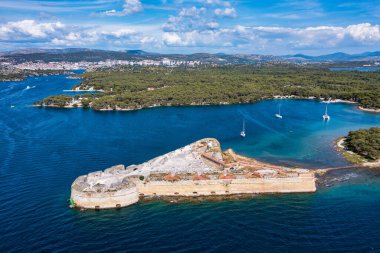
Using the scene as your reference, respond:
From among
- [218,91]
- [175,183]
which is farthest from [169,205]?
[218,91]

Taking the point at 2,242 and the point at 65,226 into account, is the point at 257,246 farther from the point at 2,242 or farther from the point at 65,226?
the point at 2,242

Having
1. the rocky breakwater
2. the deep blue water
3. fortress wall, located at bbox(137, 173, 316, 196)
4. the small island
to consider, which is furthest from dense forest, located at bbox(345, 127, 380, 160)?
fortress wall, located at bbox(137, 173, 316, 196)

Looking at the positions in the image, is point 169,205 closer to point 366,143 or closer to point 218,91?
point 366,143

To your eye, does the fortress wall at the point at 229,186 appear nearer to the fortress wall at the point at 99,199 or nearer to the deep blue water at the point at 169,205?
the deep blue water at the point at 169,205

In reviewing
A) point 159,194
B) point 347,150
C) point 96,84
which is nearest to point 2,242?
point 159,194

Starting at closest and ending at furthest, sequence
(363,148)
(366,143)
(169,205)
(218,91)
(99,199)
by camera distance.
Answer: (99,199), (169,205), (363,148), (366,143), (218,91)

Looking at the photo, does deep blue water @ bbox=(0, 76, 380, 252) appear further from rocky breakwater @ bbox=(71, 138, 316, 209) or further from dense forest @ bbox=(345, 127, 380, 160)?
dense forest @ bbox=(345, 127, 380, 160)
